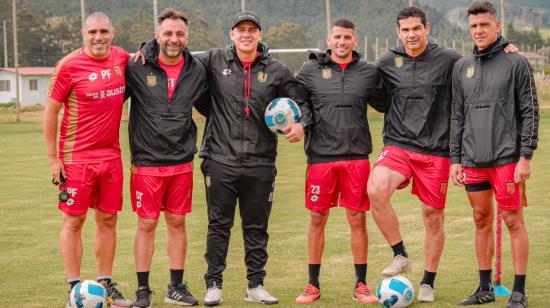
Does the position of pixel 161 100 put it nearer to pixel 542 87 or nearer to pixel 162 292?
pixel 162 292

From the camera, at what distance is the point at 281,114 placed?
26.5 ft

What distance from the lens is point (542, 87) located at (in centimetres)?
5025

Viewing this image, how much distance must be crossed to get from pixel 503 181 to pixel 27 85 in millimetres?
84188

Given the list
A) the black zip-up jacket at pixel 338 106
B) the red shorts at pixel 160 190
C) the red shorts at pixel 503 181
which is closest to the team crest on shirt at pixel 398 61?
the black zip-up jacket at pixel 338 106

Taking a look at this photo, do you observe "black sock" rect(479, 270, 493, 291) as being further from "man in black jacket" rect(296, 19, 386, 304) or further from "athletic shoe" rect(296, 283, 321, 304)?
"athletic shoe" rect(296, 283, 321, 304)

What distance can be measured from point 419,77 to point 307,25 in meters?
135

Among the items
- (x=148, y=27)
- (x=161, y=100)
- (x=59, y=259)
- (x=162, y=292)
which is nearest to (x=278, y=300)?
(x=162, y=292)

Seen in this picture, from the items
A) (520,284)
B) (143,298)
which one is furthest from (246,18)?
(520,284)

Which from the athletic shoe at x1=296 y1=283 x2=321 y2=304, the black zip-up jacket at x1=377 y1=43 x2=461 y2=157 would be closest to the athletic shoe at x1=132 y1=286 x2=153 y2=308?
the athletic shoe at x1=296 y1=283 x2=321 y2=304

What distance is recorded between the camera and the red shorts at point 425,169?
842cm

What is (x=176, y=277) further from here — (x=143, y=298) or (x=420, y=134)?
(x=420, y=134)

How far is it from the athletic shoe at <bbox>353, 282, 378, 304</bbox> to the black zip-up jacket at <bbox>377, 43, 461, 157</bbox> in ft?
4.39

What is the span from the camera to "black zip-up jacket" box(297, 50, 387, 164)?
843 centimetres

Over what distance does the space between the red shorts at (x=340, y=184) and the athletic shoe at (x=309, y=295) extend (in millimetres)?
719
